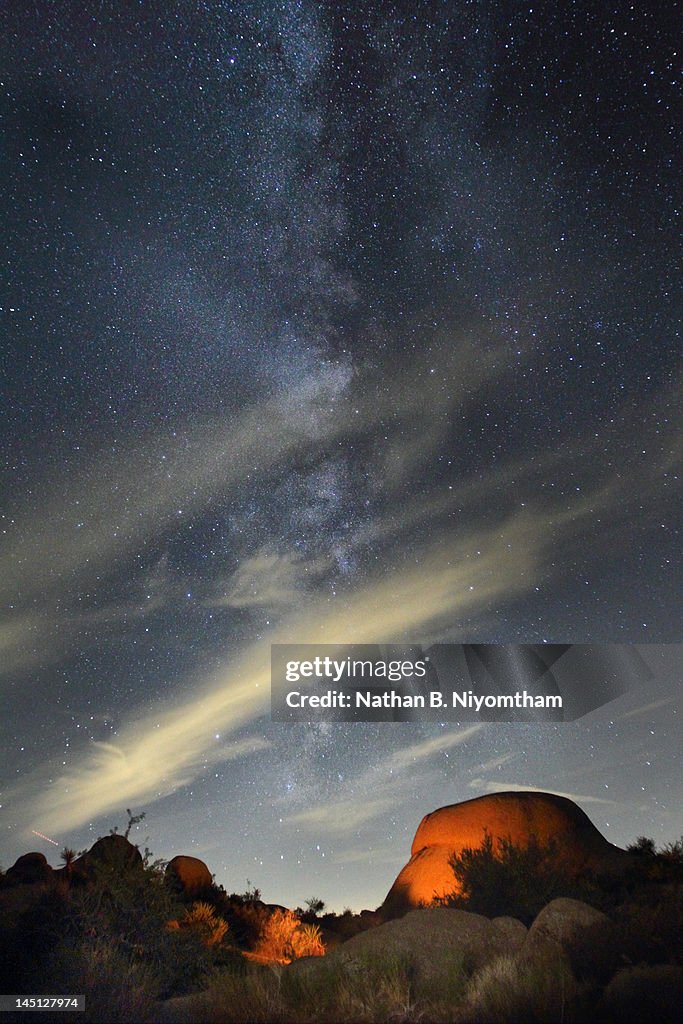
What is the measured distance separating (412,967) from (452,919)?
70.0 inches

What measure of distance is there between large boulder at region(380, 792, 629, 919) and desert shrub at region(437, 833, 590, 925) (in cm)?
276

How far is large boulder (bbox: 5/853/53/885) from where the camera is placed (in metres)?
24.3

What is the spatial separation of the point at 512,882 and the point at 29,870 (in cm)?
1492

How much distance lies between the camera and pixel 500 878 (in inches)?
883

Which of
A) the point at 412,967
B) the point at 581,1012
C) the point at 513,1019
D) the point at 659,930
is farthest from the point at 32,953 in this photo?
the point at 659,930

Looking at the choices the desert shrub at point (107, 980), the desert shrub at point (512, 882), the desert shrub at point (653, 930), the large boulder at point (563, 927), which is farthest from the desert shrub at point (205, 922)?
the desert shrub at point (653, 930)

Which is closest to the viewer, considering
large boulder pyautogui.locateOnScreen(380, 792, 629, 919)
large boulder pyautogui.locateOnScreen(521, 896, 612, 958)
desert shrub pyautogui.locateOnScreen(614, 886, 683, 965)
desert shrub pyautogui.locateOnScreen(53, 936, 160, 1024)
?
desert shrub pyautogui.locateOnScreen(53, 936, 160, 1024)

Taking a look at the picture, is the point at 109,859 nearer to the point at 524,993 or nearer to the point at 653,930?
the point at 524,993

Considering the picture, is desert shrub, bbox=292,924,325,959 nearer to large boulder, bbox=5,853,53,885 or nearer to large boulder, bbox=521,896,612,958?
large boulder, bbox=5,853,53,885

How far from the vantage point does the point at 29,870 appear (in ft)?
84.7

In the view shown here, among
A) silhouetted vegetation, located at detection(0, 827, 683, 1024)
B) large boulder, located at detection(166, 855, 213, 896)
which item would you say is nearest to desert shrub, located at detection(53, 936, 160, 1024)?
silhouetted vegetation, located at detection(0, 827, 683, 1024)

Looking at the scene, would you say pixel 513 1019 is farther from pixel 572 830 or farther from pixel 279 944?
pixel 572 830

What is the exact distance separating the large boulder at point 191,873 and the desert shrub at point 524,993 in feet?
59.4

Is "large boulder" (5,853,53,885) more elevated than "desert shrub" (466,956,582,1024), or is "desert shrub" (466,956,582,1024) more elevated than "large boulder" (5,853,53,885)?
"large boulder" (5,853,53,885)
